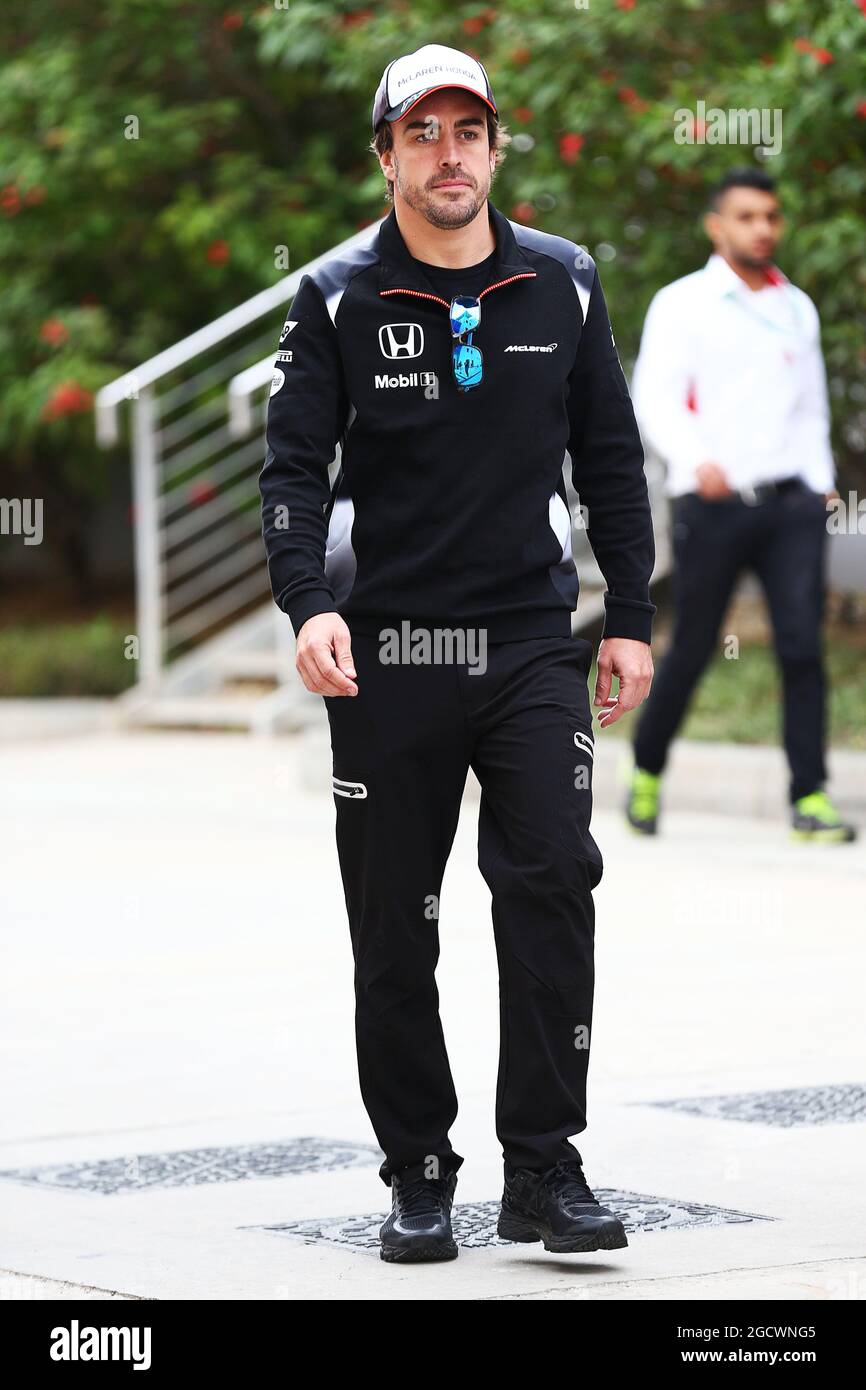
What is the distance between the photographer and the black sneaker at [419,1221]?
4223mm

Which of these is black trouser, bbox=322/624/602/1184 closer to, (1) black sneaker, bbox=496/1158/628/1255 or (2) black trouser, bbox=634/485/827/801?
(1) black sneaker, bbox=496/1158/628/1255

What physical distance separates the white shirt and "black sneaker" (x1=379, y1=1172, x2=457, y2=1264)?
5.15 meters

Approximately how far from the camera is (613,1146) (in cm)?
511

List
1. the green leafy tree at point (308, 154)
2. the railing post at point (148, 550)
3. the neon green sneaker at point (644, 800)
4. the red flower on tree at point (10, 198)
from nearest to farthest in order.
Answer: the neon green sneaker at point (644, 800)
the green leafy tree at point (308, 154)
the railing post at point (148, 550)
the red flower on tree at point (10, 198)

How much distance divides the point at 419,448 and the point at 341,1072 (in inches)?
78.5

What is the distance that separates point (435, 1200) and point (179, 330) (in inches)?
537

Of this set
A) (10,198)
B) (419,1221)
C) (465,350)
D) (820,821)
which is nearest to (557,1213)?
(419,1221)

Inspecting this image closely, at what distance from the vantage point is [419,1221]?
4270mm

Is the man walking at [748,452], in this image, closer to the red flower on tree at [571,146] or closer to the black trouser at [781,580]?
the black trouser at [781,580]

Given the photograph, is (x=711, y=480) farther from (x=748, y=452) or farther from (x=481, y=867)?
(x=481, y=867)

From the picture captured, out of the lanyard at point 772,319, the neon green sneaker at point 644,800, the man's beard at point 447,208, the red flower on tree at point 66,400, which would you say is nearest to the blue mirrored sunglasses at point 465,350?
the man's beard at point 447,208

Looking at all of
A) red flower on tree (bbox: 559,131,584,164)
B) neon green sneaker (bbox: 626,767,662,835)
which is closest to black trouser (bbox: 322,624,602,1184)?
neon green sneaker (bbox: 626,767,662,835)
